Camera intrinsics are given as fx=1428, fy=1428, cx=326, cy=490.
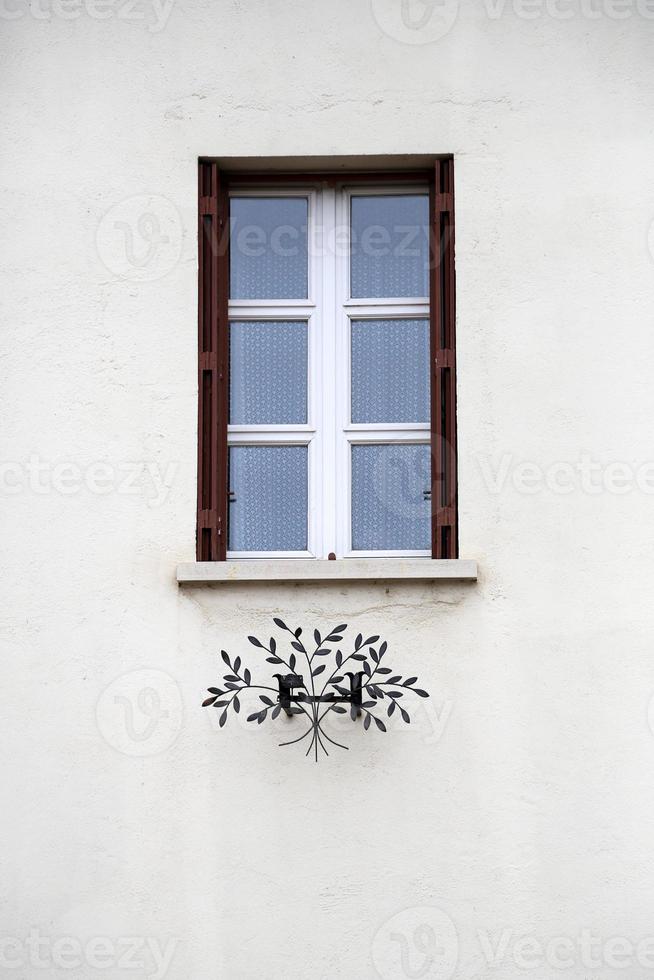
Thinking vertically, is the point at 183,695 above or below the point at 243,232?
below

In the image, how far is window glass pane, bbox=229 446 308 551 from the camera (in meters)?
6.24

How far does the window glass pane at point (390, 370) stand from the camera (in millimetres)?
6320

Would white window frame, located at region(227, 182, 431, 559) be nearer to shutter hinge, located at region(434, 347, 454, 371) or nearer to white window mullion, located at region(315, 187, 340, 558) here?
white window mullion, located at region(315, 187, 340, 558)

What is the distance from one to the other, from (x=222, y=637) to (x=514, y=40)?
2902 millimetres

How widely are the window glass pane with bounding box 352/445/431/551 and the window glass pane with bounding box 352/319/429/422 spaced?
0.16 m

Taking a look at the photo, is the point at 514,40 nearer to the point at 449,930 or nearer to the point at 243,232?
the point at 243,232

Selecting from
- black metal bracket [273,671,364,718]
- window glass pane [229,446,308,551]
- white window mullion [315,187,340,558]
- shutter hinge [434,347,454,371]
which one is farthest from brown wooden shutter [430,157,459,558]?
black metal bracket [273,671,364,718]

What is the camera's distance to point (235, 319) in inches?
252

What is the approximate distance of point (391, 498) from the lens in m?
6.23

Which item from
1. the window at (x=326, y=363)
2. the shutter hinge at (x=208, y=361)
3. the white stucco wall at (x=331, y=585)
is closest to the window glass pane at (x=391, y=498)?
the window at (x=326, y=363)

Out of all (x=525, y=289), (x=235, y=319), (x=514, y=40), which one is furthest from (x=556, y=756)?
(x=514, y=40)

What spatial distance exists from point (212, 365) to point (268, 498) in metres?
0.63

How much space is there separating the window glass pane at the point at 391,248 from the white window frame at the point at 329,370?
0.04m

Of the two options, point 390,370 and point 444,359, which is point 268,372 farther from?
point 444,359
